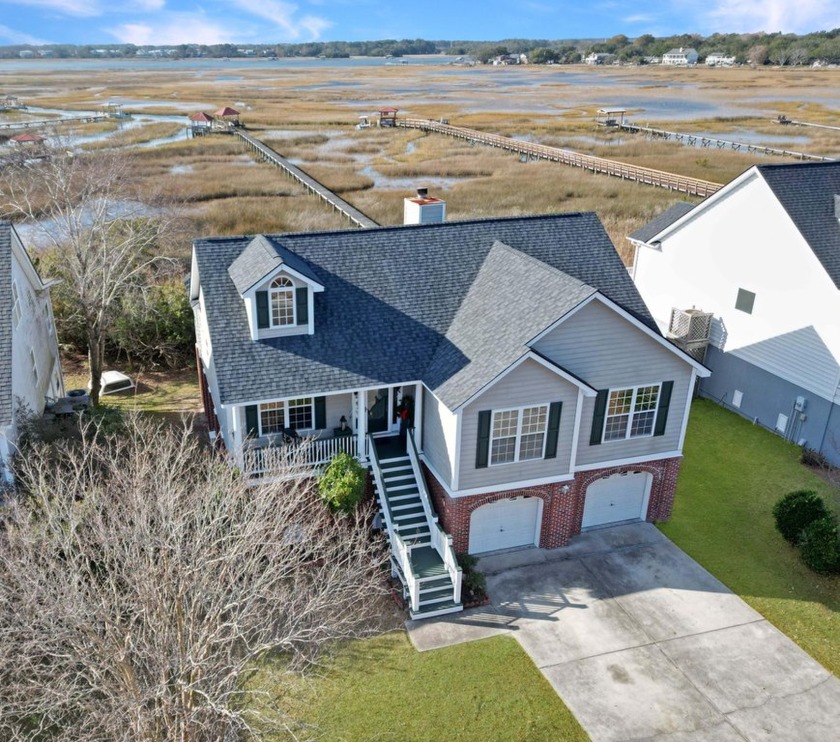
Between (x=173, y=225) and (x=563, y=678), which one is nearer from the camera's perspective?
(x=563, y=678)

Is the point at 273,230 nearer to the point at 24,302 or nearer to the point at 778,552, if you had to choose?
the point at 24,302

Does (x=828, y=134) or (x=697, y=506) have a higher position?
(x=828, y=134)

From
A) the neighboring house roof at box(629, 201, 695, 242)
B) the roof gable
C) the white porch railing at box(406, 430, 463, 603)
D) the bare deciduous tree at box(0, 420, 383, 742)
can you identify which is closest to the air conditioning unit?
the neighboring house roof at box(629, 201, 695, 242)

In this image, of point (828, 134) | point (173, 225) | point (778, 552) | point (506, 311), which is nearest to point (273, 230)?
point (173, 225)

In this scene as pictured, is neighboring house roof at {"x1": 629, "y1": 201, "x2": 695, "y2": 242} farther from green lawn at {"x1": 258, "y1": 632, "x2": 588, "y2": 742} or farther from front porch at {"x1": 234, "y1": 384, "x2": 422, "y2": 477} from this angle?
green lawn at {"x1": 258, "y1": 632, "x2": 588, "y2": 742}

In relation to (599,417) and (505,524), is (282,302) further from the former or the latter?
(599,417)

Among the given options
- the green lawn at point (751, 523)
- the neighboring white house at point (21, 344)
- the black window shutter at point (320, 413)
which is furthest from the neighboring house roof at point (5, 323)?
the green lawn at point (751, 523)
